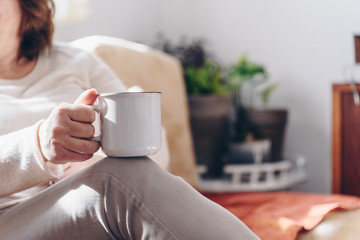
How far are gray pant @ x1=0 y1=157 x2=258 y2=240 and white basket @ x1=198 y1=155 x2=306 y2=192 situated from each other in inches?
41.0

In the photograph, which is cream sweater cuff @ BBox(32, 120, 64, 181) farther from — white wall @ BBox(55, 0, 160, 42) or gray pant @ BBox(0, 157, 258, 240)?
white wall @ BBox(55, 0, 160, 42)

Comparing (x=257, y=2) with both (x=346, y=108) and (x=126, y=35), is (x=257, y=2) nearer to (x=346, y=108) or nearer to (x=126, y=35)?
(x=126, y=35)

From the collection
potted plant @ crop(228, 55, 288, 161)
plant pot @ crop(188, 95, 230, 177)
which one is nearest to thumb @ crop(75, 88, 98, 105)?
plant pot @ crop(188, 95, 230, 177)

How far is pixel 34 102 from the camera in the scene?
2.88ft

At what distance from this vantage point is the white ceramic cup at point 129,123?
59 cm

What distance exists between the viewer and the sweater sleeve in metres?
0.63

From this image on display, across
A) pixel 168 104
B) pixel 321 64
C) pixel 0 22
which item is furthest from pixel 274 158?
pixel 0 22

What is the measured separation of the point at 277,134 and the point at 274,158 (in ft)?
0.33

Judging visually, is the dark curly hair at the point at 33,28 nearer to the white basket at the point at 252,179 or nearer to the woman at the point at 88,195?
the woman at the point at 88,195

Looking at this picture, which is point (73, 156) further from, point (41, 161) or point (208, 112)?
point (208, 112)

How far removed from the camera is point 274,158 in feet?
5.82

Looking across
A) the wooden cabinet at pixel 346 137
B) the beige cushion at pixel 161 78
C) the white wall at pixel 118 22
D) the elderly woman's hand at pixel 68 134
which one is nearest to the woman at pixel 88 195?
the elderly woman's hand at pixel 68 134

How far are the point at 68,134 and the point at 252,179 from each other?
1164 mm

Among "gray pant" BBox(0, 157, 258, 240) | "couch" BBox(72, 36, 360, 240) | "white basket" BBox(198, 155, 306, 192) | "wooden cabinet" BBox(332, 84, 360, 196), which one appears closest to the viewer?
"gray pant" BBox(0, 157, 258, 240)
